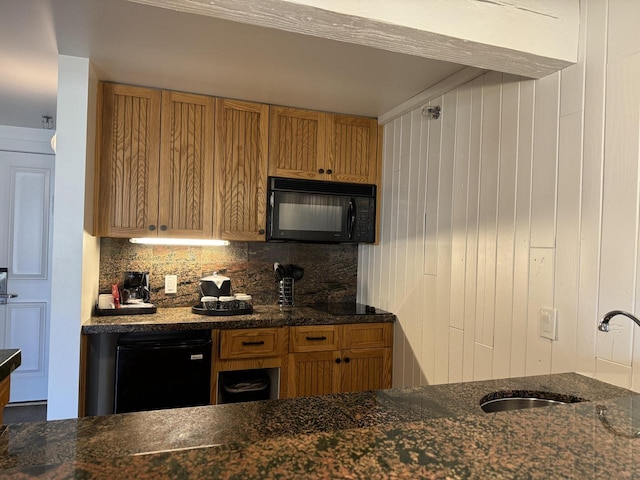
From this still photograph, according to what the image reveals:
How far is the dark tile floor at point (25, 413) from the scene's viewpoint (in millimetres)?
3256

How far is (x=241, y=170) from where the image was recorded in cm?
281

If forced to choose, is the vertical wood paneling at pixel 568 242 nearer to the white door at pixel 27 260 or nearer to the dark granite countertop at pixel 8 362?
the dark granite countertop at pixel 8 362

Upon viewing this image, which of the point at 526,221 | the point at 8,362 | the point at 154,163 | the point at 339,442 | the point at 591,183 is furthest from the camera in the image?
the point at 154,163

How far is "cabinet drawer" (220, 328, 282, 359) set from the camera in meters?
2.53

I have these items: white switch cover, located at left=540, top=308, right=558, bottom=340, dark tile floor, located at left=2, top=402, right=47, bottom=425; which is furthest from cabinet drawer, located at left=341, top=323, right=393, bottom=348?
dark tile floor, located at left=2, top=402, right=47, bottom=425

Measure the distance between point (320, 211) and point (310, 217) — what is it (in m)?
0.08

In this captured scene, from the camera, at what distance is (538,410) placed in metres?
0.94

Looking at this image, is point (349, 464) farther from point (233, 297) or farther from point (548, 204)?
point (233, 297)

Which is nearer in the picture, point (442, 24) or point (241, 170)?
point (442, 24)

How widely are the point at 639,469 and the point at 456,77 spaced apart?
78.6 inches

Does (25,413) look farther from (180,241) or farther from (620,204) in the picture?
(620,204)

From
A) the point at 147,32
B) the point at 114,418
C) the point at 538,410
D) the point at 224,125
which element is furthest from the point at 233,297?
the point at 538,410

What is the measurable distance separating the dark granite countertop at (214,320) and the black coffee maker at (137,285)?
0.14 m

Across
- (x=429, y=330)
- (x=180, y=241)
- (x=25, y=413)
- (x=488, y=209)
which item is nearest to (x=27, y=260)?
(x=25, y=413)
